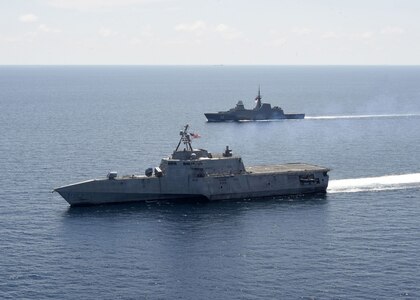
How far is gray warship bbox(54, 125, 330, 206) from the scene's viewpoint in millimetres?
105062

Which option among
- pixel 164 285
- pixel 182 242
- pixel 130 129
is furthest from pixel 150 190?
pixel 130 129

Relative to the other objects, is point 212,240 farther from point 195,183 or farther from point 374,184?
point 374,184

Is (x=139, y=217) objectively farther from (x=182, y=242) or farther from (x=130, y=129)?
(x=130, y=129)

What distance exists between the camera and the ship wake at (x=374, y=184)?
380 ft

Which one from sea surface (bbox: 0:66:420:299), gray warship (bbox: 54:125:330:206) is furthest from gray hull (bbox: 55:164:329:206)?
sea surface (bbox: 0:66:420:299)

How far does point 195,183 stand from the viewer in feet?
356

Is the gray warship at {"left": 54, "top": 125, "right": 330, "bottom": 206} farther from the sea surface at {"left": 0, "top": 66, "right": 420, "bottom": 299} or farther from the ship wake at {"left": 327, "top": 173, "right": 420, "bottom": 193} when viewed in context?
the ship wake at {"left": 327, "top": 173, "right": 420, "bottom": 193}

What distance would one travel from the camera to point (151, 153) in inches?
5935

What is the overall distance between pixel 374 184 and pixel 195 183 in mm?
32009

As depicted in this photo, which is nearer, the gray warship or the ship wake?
the gray warship

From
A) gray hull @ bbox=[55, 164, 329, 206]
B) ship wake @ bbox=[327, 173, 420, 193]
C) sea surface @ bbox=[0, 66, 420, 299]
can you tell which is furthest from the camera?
ship wake @ bbox=[327, 173, 420, 193]

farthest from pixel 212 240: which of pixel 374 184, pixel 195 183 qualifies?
pixel 374 184

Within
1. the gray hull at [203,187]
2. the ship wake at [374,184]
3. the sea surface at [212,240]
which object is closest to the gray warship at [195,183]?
the gray hull at [203,187]

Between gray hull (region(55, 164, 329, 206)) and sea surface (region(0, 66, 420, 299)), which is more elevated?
gray hull (region(55, 164, 329, 206))
